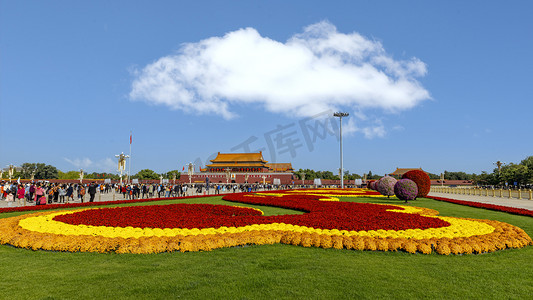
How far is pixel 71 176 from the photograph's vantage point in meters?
81.9

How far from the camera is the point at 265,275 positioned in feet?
14.3

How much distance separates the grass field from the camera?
381 cm

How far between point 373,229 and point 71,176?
296 feet

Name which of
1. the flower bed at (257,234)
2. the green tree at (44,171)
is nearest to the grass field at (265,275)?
the flower bed at (257,234)

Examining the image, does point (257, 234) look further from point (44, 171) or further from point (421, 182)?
point (44, 171)

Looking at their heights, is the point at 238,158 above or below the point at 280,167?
above

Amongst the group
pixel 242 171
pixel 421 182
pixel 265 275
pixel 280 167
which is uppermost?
pixel 280 167

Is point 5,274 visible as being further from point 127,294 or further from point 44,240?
point 127,294

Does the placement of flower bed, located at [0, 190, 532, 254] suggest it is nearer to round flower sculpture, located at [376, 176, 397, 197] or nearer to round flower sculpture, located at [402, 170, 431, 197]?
round flower sculpture, located at [376, 176, 397, 197]

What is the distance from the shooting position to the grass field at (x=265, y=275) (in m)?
3.81

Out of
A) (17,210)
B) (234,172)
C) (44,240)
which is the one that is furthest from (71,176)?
(44,240)

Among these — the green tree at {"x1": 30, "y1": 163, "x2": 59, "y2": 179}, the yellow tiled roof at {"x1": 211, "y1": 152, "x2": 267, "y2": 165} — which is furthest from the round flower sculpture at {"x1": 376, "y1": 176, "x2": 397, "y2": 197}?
the green tree at {"x1": 30, "y1": 163, "x2": 59, "y2": 179}

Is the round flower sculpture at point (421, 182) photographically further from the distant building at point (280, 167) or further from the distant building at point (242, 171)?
the distant building at point (280, 167)

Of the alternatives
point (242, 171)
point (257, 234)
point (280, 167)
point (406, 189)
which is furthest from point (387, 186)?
point (280, 167)
